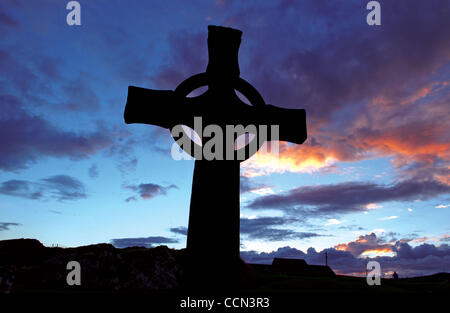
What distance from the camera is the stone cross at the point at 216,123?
13.6 feet

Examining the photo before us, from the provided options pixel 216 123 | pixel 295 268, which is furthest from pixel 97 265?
pixel 295 268

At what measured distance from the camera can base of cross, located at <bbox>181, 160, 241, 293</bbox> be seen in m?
4.07

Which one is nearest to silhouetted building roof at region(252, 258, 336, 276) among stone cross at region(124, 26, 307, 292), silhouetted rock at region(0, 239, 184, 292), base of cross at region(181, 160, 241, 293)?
silhouetted rock at region(0, 239, 184, 292)

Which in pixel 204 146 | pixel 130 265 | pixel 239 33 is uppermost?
pixel 239 33

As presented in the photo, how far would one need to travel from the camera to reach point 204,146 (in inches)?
181

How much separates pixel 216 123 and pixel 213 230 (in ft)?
4.84

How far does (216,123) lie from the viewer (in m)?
4.84

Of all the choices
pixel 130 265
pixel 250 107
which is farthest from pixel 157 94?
pixel 130 265

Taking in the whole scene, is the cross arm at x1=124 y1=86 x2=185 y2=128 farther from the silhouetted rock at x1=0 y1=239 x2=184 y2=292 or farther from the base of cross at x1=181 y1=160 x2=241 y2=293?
the silhouetted rock at x1=0 y1=239 x2=184 y2=292


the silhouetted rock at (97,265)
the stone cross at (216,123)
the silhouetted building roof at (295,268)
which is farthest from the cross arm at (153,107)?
the silhouetted building roof at (295,268)

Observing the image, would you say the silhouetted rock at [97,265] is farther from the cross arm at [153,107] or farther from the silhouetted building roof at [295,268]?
the silhouetted building roof at [295,268]

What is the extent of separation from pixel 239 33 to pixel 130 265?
61.3 ft
